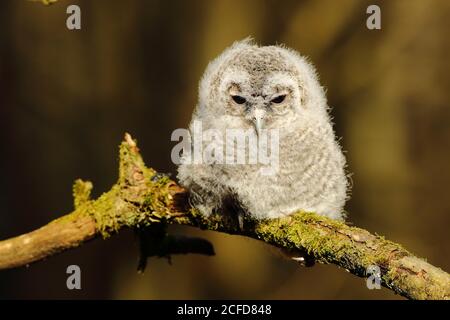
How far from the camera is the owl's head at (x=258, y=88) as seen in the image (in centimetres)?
185

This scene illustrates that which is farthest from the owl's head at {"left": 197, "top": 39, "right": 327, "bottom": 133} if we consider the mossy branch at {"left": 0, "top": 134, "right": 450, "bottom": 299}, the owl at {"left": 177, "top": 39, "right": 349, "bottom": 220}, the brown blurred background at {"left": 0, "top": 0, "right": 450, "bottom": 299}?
the brown blurred background at {"left": 0, "top": 0, "right": 450, "bottom": 299}

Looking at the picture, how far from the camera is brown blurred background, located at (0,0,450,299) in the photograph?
3.71 meters

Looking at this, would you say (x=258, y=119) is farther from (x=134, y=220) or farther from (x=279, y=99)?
(x=134, y=220)

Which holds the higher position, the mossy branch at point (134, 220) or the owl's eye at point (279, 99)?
the owl's eye at point (279, 99)

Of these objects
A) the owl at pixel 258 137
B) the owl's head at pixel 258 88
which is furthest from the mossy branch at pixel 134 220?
the owl's head at pixel 258 88

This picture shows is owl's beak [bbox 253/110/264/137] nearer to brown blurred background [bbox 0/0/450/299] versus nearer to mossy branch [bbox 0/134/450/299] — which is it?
mossy branch [bbox 0/134/450/299]

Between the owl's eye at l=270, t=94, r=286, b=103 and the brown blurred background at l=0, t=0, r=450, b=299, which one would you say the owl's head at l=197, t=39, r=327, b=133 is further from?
the brown blurred background at l=0, t=0, r=450, b=299

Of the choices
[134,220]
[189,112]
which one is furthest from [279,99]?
[189,112]

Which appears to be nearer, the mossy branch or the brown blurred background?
the mossy branch

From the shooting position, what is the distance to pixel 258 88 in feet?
6.07

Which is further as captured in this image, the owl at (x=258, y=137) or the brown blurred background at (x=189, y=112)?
the brown blurred background at (x=189, y=112)

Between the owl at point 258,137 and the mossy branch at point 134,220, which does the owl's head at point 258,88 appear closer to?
the owl at point 258,137

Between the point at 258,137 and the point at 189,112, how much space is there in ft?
6.16

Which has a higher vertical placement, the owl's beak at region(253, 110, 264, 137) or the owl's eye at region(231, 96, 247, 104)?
the owl's eye at region(231, 96, 247, 104)
